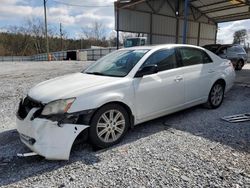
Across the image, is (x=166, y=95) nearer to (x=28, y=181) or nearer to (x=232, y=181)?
(x=232, y=181)

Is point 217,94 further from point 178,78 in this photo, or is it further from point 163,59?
point 163,59

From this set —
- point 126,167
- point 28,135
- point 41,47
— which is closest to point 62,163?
point 28,135

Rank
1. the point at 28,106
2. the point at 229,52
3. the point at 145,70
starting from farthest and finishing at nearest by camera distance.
A: 1. the point at 229,52
2. the point at 145,70
3. the point at 28,106

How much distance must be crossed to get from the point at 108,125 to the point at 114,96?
1.45ft

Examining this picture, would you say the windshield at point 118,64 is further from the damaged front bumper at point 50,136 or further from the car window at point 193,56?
the damaged front bumper at point 50,136

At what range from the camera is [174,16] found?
23125 mm

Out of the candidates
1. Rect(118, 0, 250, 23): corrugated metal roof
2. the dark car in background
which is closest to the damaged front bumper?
the dark car in background

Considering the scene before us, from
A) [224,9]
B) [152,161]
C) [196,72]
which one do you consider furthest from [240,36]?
[152,161]

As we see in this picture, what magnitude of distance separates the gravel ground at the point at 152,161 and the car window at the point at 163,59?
1.09 m

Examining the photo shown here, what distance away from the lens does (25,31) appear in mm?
54969

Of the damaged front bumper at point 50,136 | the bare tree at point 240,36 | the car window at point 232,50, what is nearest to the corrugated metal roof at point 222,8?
the car window at point 232,50

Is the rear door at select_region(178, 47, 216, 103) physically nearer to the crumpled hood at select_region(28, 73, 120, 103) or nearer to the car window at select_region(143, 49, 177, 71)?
the car window at select_region(143, 49, 177, 71)

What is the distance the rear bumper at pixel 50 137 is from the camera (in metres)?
2.92

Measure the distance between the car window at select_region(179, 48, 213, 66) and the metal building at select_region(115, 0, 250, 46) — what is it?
13175 mm
